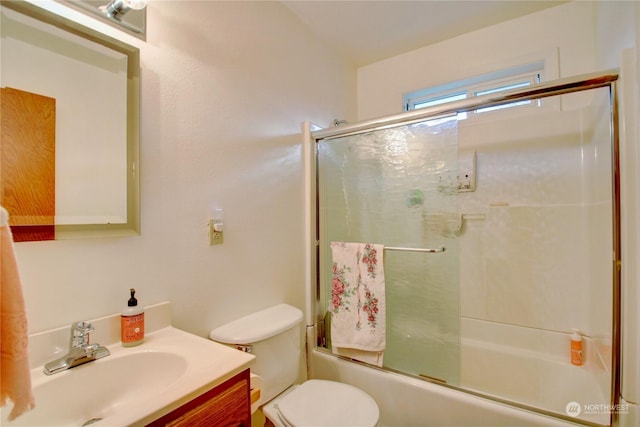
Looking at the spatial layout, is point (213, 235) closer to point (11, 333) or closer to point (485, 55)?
point (11, 333)

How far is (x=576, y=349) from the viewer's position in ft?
5.12

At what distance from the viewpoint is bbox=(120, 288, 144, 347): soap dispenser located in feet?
3.00

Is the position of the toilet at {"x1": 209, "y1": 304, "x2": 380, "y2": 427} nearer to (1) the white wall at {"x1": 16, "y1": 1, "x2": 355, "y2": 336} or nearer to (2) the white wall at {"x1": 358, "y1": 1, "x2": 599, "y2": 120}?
(1) the white wall at {"x1": 16, "y1": 1, "x2": 355, "y2": 336}

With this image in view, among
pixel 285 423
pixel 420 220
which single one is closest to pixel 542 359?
pixel 420 220

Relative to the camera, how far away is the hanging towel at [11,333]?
1.47ft

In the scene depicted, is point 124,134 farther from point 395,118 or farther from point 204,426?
point 395,118

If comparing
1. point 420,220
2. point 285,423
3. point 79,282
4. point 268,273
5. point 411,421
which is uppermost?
point 420,220

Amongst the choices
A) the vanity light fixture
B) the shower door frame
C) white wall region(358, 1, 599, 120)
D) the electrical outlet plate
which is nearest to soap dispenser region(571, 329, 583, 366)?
the shower door frame

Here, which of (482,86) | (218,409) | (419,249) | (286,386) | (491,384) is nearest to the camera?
(218,409)

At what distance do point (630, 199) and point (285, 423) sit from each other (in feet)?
5.01

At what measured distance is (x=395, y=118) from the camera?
1.50 metres

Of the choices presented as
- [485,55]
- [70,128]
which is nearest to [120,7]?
[70,128]

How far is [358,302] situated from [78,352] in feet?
3.86

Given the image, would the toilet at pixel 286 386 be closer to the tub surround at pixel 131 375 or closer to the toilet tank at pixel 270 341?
the toilet tank at pixel 270 341
